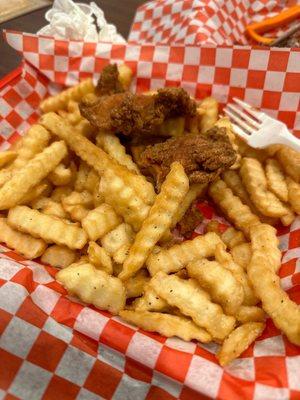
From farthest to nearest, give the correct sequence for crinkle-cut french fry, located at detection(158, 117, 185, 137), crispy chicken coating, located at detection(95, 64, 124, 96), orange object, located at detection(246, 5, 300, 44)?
orange object, located at detection(246, 5, 300, 44) → crispy chicken coating, located at detection(95, 64, 124, 96) → crinkle-cut french fry, located at detection(158, 117, 185, 137)

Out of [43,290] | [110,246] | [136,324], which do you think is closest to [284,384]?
[136,324]

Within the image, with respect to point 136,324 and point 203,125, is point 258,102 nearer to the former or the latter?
point 203,125

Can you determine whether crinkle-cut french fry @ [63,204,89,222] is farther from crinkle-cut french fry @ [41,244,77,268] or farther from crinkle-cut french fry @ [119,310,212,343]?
crinkle-cut french fry @ [119,310,212,343]

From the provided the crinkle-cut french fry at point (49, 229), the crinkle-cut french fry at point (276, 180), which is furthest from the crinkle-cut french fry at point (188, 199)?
the crinkle-cut french fry at point (49, 229)

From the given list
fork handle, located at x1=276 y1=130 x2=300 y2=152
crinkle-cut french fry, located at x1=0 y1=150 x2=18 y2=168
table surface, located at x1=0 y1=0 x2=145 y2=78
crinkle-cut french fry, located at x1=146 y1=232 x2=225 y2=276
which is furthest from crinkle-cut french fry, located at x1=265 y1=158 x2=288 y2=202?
table surface, located at x1=0 y1=0 x2=145 y2=78

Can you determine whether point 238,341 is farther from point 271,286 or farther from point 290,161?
point 290,161

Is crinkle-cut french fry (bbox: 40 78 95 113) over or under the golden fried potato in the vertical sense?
over
